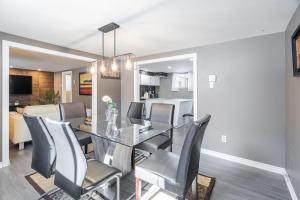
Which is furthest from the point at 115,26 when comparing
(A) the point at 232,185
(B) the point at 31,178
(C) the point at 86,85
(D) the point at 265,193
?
(C) the point at 86,85

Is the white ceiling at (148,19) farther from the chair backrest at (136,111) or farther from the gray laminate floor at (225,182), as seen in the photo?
the gray laminate floor at (225,182)

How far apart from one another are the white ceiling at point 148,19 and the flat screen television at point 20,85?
5151 millimetres

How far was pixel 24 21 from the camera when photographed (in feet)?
7.34

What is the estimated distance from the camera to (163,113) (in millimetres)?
2949

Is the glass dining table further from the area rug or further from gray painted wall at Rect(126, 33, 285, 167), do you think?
gray painted wall at Rect(126, 33, 285, 167)

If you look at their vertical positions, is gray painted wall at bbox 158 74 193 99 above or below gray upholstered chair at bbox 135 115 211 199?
above

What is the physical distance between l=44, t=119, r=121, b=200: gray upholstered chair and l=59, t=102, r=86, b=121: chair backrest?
156 centimetres

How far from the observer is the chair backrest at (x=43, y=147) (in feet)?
5.50

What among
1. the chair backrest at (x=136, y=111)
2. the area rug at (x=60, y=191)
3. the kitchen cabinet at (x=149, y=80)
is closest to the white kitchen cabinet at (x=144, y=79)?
the kitchen cabinet at (x=149, y=80)

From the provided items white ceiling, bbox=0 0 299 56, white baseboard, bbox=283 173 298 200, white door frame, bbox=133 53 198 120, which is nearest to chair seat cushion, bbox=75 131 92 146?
white ceiling, bbox=0 0 299 56

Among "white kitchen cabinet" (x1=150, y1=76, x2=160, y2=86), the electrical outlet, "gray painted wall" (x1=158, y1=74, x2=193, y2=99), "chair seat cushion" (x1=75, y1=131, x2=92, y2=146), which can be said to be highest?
"white kitchen cabinet" (x1=150, y1=76, x2=160, y2=86)

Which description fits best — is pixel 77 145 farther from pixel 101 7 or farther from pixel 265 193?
pixel 265 193

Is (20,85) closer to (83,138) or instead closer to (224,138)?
(83,138)

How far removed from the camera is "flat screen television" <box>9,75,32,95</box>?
662cm
